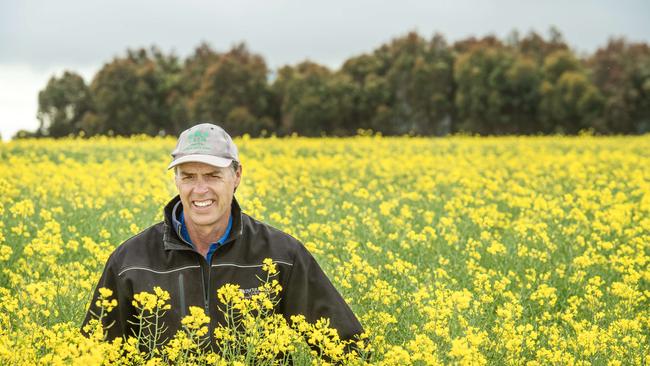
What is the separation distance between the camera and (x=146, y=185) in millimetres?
12273

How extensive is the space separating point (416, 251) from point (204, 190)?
4009 mm

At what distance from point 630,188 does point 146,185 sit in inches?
310

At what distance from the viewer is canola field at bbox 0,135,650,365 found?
471 centimetres

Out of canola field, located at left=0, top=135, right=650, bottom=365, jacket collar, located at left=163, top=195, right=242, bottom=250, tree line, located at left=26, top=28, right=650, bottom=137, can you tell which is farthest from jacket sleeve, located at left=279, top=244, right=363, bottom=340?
tree line, located at left=26, top=28, right=650, bottom=137

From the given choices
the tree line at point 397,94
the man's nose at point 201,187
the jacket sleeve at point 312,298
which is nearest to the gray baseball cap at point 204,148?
the man's nose at point 201,187

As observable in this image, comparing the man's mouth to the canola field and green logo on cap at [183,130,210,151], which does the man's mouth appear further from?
the canola field

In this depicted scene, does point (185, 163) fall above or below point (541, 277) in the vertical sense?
above

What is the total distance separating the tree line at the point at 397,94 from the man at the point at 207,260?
1425 inches

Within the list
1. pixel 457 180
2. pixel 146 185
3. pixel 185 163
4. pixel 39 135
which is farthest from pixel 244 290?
pixel 39 135

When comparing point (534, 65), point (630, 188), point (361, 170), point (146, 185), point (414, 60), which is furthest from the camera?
point (414, 60)

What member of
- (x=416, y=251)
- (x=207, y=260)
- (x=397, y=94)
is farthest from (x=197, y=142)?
(x=397, y=94)

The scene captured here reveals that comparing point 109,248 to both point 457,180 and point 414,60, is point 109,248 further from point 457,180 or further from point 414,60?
point 414,60

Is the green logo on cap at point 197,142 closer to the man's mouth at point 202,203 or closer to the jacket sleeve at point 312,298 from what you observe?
the man's mouth at point 202,203

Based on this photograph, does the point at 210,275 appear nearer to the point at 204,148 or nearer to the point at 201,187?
the point at 201,187
